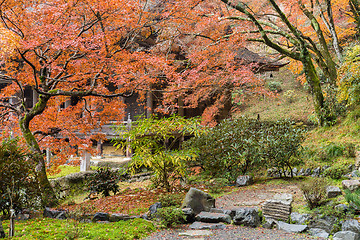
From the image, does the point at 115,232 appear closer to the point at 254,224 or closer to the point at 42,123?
the point at 254,224

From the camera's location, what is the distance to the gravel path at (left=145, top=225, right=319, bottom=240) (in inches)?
163

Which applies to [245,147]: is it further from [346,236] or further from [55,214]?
[55,214]

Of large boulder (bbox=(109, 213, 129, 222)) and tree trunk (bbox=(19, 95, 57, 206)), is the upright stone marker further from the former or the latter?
large boulder (bbox=(109, 213, 129, 222))

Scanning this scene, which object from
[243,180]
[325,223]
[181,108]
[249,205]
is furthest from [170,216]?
[181,108]

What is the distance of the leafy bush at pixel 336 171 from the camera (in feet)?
23.4

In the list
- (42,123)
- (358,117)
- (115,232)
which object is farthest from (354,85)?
(42,123)

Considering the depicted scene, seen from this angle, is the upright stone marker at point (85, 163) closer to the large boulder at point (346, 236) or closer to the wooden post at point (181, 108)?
the wooden post at point (181, 108)

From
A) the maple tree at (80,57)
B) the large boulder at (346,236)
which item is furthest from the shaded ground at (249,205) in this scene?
the maple tree at (80,57)

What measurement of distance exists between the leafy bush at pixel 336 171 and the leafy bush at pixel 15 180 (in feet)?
23.1

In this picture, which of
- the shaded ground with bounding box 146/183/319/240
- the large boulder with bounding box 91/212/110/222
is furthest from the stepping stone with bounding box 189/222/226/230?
the large boulder with bounding box 91/212/110/222

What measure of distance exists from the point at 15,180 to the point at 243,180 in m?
5.60

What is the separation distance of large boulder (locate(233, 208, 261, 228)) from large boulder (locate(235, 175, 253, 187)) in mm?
2952

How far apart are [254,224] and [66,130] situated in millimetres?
6476

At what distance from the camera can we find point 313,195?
5.48 meters
